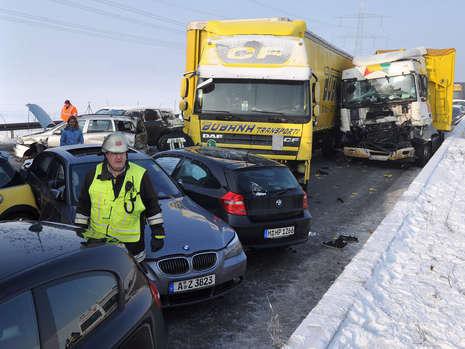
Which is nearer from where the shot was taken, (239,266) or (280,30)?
(239,266)

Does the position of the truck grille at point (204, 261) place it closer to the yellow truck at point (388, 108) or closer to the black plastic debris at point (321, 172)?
the black plastic debris at point (321, 172)

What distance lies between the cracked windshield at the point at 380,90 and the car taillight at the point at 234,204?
408 inches

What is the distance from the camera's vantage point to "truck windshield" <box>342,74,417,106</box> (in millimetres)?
14680

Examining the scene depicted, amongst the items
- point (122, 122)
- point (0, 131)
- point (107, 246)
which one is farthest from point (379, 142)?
point (0, 131)

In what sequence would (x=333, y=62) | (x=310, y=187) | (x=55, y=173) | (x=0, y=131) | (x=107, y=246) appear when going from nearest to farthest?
(x=107, y=246) → (x=55, y=173) → (x=310, y=187) → (x=333, y=62) → (x=0, y=131)

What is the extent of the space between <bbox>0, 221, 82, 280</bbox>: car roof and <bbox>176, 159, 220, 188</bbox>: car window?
3.55 meters

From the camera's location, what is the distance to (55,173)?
19.4ft

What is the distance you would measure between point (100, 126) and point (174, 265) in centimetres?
1161

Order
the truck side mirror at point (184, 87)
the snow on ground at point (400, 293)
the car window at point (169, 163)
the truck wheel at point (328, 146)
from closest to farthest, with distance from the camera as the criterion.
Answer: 1. the snow on ground at point (400, 293)
2. the car window at point (169, 163)
3. the truck side mirror at point (184, 87)
4. the truck wheel at point (328, 146)

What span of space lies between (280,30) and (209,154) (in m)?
4.67

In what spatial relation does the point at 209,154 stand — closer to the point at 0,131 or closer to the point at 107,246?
the point at 107,246

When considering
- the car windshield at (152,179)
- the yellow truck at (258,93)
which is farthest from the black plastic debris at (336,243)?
the yellow truck at (258,93)

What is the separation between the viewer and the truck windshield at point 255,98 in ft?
32.9

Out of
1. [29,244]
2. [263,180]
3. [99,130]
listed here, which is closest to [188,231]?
[263,180]
